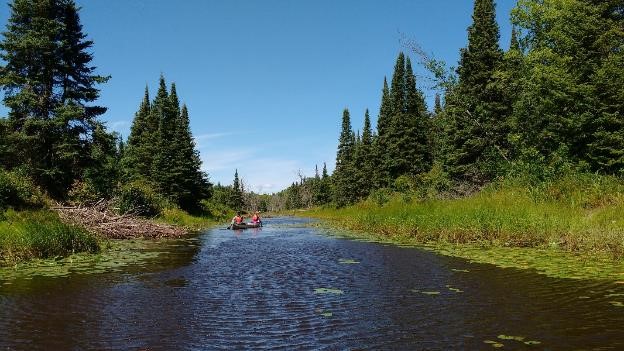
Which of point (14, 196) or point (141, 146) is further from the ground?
point (141, 146)

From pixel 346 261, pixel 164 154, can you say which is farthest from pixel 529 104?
pixel 164 154

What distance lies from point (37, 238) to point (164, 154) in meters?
38.1

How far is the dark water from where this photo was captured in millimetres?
6328

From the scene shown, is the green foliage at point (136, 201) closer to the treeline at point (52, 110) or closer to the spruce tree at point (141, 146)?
the treeline at point (52, 110)

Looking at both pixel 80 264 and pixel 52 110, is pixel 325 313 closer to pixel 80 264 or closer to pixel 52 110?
pixel 80 264

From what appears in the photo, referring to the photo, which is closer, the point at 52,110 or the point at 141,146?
the point at 52,110

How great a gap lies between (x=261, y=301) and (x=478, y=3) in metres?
38.3

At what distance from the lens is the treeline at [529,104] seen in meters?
24.7

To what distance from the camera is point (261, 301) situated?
29.7 ft

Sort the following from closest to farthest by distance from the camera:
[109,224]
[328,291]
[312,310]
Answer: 1. [312,310]
2. [328,291]
3. [109,224]

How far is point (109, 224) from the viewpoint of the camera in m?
→ 22.1

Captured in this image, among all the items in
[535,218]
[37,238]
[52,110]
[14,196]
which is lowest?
[37,238]

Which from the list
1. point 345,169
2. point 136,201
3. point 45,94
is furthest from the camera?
point 345,169

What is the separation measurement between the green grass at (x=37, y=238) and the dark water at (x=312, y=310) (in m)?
3.95
